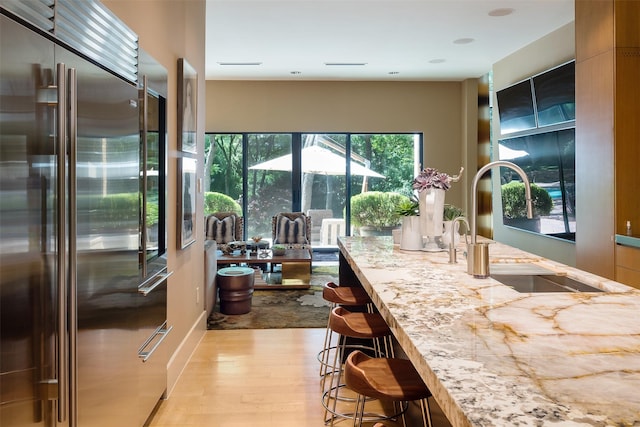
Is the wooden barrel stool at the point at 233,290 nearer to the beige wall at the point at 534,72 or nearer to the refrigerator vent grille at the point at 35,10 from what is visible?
the beige wall at the point at 534,72

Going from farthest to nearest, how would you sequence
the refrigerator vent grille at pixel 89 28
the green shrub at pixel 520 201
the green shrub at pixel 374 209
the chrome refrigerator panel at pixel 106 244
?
the green shrub at pixel 374 209 → the green shrub at pixel 520 201 → the chrome refrigerator panel at pixel 106 244 → the refrigerator vent grille at pixel 89 28

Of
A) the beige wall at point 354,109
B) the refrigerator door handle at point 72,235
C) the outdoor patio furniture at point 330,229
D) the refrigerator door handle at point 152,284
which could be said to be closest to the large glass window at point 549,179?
the beige wall at point 354,109

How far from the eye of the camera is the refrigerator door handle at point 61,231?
5.02 ft

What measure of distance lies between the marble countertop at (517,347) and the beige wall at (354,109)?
7.01 meters

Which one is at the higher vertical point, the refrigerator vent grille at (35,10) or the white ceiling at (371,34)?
the white ceiling at (371,34)

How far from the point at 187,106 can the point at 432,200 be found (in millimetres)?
1856

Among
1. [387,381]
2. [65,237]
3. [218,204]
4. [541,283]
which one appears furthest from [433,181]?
[218,204]

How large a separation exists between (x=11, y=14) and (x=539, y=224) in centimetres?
587

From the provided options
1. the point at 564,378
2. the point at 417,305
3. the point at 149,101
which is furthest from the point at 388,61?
the point at 564,378

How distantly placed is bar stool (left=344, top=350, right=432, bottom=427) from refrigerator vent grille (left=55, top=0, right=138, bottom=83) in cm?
148

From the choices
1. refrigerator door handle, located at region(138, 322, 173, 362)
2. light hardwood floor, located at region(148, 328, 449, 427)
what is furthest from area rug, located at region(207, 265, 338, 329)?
refrigerator door handle, located at region(138, 322, 173, 362)

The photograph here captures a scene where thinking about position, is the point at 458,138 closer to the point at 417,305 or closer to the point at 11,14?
the point at 417,305

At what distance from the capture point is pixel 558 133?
215 inches

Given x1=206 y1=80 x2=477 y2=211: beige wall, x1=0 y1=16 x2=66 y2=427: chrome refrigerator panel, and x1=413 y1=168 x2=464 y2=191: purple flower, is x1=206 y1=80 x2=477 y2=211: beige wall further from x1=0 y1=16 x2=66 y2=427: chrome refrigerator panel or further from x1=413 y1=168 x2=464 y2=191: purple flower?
x1=0 y1=16 x2=66 y2=427: chrome refrigerator panel
